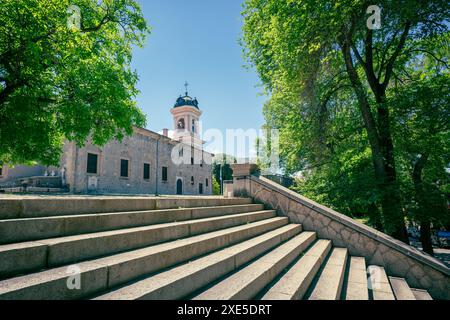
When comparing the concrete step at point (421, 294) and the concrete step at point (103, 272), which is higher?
the concrete step at point (103, 272)

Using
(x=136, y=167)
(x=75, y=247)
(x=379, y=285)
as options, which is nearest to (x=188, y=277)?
(x=75, y=247)

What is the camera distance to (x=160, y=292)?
2.29 m

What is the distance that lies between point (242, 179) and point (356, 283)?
15.6 ft

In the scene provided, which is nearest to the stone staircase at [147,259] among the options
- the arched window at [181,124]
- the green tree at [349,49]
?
the green tree at [349,49]

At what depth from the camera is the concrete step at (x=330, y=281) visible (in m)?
3.46

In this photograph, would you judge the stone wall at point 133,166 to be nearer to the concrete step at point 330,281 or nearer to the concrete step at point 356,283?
the concrete step at point 330,281

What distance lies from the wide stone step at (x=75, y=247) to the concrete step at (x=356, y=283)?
10.1ft

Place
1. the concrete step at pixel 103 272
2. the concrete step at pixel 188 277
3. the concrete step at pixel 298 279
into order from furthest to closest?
the concrete step at pixel 298 279, the concrete step at pixel 188 277, the concrete step at pixel 103 272

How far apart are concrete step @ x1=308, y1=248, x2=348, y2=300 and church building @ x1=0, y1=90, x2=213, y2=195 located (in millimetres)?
12621

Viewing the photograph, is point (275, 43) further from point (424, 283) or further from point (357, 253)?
point (424, 283)

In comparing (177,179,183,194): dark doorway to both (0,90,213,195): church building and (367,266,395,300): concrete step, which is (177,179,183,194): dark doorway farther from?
(367,266,395,300): concrete step

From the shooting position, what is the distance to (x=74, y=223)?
9.28 ft

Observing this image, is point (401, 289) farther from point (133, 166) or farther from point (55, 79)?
point (133, 166)
